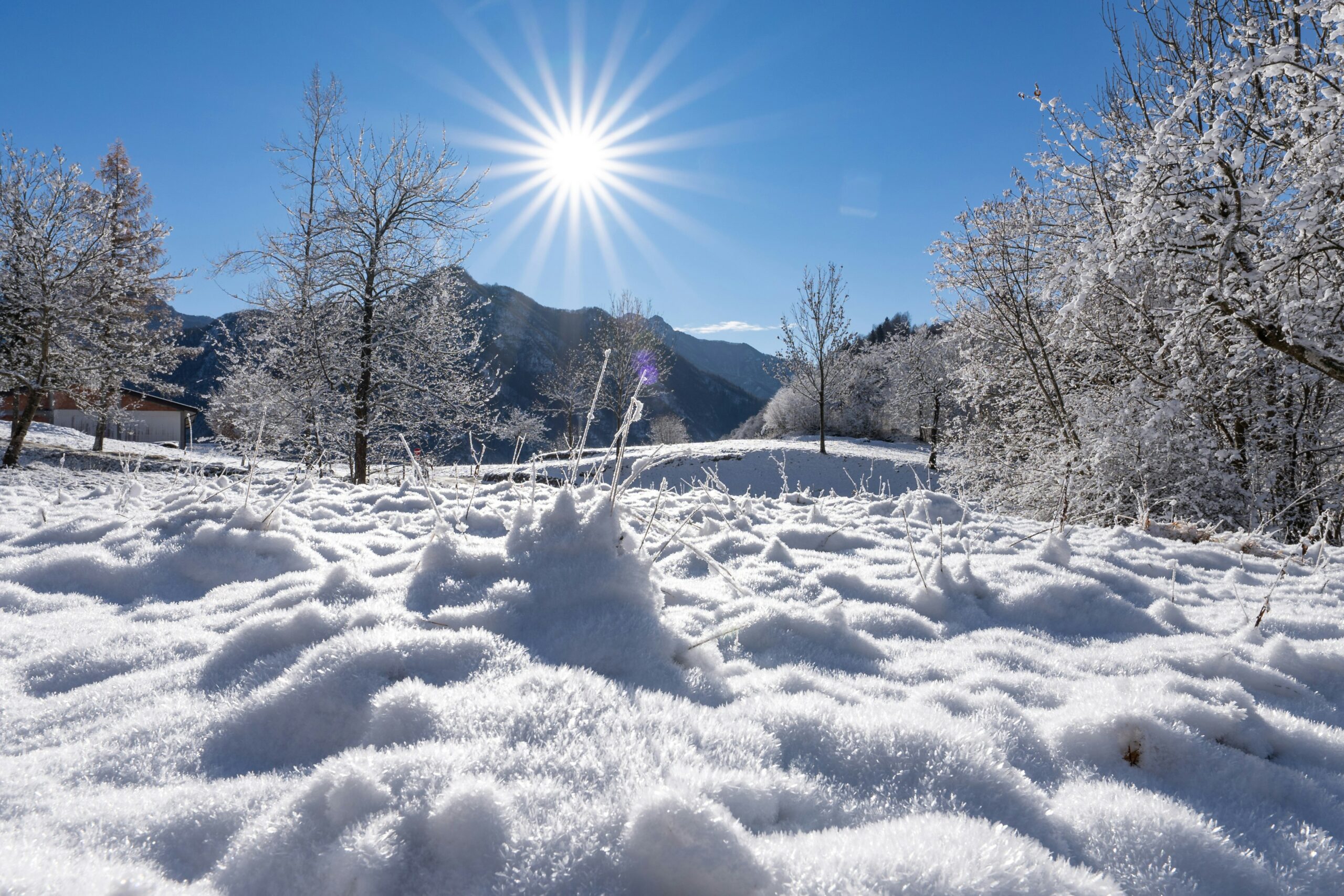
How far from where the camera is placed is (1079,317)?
6.55m

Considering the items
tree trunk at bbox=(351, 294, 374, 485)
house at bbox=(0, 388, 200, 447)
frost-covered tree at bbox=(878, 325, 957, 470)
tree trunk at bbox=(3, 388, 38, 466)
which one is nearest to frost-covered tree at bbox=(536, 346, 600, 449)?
house at bbox=(0, 388, 200, 447)

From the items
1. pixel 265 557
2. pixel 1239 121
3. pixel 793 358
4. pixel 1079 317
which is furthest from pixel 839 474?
pixel 265 557

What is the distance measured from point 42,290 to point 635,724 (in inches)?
635

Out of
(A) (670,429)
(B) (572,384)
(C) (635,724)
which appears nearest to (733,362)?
(A) (670,429)

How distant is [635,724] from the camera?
1.09 m

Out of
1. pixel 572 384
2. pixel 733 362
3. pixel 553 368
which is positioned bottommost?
pixel 572 384

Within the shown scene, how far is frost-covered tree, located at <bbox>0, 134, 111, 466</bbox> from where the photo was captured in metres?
11.1

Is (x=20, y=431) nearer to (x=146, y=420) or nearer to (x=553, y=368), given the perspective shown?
(x=146, y=420)

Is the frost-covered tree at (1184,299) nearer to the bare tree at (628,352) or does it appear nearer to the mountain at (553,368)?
the bare tree at (628,352)

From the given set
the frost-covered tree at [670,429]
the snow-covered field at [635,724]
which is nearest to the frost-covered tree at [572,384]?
the frost-covered tree at [670,429]

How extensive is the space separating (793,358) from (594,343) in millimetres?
11565

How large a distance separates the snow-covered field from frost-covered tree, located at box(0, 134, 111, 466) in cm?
1330

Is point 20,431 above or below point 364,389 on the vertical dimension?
below

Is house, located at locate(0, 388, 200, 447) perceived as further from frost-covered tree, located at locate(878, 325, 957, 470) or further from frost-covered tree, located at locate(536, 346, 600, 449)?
frost-covered tree, located at locate(878, 325, 957, 470)
